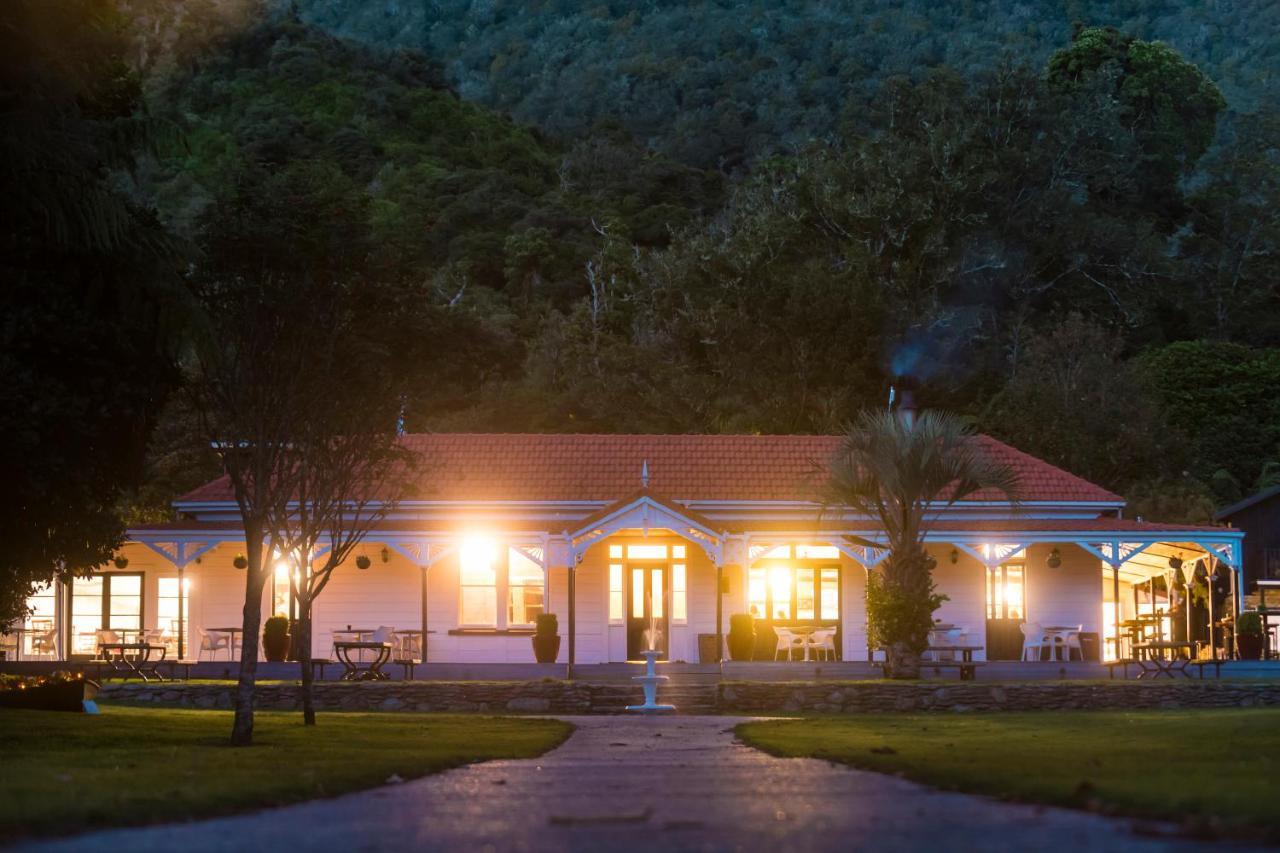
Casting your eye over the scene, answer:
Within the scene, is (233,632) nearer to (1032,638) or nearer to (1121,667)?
(1032,638)

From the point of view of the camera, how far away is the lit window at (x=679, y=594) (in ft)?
109

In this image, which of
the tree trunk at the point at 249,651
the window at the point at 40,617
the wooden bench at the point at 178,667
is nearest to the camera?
the tree trunk at the point at 249,651

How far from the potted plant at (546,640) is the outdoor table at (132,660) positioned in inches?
256

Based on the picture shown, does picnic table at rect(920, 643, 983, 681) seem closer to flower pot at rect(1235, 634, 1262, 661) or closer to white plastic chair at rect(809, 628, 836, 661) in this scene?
white plastic chair at rect(809, 628, 836, 661)

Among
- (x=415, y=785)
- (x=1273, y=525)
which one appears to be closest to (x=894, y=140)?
(x=1273, y=525)

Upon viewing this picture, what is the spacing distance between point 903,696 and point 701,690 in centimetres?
301

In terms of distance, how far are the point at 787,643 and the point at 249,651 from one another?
15.6 metres

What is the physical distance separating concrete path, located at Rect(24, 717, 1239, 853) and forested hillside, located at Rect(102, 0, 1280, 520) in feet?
67.8

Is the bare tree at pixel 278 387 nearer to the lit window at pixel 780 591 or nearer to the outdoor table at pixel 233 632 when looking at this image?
the outdoor table at pixel 233 632

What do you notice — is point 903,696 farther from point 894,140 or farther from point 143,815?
point 894,140

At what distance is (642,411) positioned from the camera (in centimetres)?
5272

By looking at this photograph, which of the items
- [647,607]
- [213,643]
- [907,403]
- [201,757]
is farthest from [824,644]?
[201,757]

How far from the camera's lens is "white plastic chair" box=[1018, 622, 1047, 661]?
33281 mm

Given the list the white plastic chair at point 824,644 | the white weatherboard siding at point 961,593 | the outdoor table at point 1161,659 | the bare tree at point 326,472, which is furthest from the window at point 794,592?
the bare tree at point 326,472
